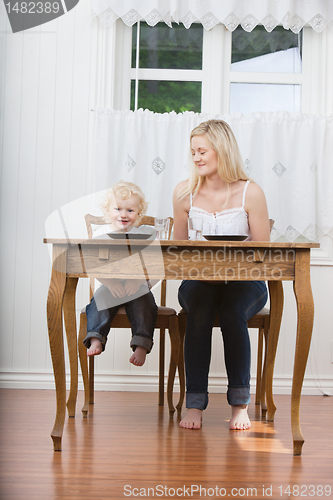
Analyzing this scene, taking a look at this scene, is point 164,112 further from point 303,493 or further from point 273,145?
point 303,493

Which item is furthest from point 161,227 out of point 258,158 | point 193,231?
point 258,158

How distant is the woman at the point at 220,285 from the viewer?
1713mm

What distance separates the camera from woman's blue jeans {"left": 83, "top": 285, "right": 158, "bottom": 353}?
1721 millimetres

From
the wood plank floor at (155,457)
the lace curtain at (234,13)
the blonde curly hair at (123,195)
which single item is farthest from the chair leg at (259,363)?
the lace curtain at (234,13)

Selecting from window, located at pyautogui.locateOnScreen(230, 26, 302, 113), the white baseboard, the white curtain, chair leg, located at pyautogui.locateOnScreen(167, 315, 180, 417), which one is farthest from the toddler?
window, located at pyautogui.locateOnScreen(230, 26, 302, 113)

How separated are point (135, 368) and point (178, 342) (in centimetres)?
68

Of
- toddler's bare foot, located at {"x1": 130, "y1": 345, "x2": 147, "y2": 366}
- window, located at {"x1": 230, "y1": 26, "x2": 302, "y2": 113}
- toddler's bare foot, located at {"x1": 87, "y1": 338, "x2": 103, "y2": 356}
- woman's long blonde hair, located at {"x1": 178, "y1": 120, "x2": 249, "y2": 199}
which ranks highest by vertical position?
window, located at {"x1": 230, "y1": 26, "x2": 302, "y2": 113}

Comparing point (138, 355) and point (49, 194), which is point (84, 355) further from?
point (49, 194)

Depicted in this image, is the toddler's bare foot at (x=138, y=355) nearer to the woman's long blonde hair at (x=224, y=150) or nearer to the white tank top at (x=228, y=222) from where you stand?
the white tank top at (x=228, y=222)

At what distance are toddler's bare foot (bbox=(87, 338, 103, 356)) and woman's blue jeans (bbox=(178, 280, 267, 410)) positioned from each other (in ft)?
1.05

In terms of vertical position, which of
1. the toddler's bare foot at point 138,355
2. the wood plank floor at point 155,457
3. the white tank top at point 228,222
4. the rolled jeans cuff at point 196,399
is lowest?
the wood plank floor at point 155,457

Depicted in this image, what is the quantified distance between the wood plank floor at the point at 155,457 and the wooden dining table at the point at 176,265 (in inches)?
4.6

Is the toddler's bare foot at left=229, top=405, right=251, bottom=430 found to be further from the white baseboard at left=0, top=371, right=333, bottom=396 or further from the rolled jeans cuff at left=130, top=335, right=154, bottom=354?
the white baseboard at left=0, top=371, right=333, bottom=396

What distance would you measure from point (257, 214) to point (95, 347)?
2.70 feet
